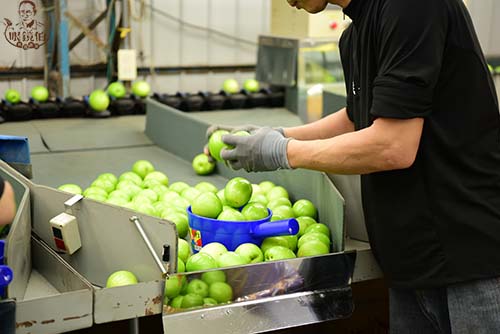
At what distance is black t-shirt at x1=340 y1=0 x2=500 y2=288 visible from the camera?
132 centimetres

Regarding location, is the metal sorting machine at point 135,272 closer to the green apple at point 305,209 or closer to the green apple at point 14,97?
the green apple at point 305,209

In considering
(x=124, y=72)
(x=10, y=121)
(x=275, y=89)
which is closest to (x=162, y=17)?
(x=275, y=89)

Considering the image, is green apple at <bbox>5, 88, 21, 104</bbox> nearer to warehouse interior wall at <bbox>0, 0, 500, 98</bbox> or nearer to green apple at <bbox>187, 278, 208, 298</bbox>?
warehouse interior wall at <bbox>0, 0, 500, 98</bbox>

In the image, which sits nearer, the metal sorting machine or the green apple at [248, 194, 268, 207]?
the metal sorting machine

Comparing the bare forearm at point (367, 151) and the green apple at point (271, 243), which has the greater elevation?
the bare forearm at point (367, 151)

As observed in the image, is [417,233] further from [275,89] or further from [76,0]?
[275,89]

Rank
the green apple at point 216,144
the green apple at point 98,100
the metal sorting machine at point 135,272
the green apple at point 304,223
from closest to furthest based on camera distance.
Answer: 1. the metal sorting machine at point 135,272
2. the green apple at point 304,223
3. the green apple at point 216,144
4. the green apple at point 98,100

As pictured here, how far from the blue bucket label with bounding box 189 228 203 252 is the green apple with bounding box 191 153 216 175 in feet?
3.06

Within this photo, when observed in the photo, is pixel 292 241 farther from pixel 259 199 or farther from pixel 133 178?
pixel 133 178

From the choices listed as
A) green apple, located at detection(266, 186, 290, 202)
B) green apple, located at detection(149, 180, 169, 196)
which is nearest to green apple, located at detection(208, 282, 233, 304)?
green apple, located at detection(266, 186, 290, 202)

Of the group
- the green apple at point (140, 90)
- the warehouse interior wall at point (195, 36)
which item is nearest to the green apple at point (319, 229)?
the green apple at point (140, 90)

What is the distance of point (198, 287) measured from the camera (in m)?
1.54

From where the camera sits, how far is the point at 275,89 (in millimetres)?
4402

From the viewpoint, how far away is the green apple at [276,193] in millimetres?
2144
